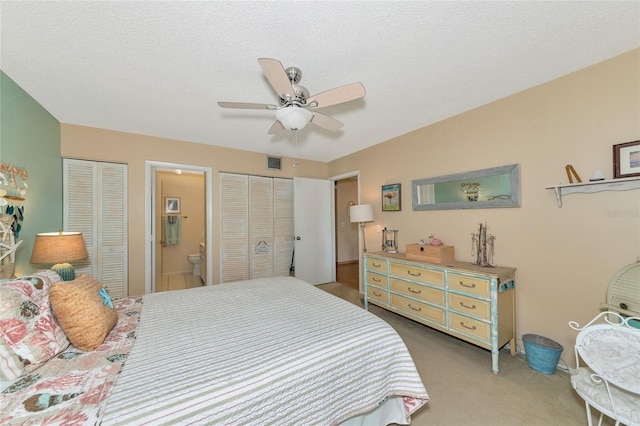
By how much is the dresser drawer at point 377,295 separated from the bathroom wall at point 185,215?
4.42m

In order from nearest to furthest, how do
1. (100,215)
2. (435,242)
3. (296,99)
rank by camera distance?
(296,99) → (435,242) → (100,215)

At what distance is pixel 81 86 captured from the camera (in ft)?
6.76

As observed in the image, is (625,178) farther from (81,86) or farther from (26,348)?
(81,86)

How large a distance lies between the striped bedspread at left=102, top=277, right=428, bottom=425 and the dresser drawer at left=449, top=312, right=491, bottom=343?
102 centimetres

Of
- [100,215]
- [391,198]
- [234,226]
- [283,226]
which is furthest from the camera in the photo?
[283,226]

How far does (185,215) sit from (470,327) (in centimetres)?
577

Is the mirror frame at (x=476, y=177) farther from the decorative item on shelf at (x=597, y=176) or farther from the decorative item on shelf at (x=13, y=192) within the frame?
the decorative item on shelf at (x=13, y=192)

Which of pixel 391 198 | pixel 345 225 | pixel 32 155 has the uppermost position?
pixel 32 155

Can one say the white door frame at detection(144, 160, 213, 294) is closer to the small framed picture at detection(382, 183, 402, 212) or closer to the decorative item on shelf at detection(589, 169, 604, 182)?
the small framed picture at detection(382, 183, 402, 212)

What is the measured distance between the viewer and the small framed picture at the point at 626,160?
63.9 inches

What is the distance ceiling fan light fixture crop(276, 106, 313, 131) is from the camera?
1704 millimetres

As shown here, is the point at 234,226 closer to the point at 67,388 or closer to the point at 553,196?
the point at 67,388

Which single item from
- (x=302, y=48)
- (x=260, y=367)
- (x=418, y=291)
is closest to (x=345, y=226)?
(x=418, y=291)

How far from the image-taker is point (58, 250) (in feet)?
6.50
